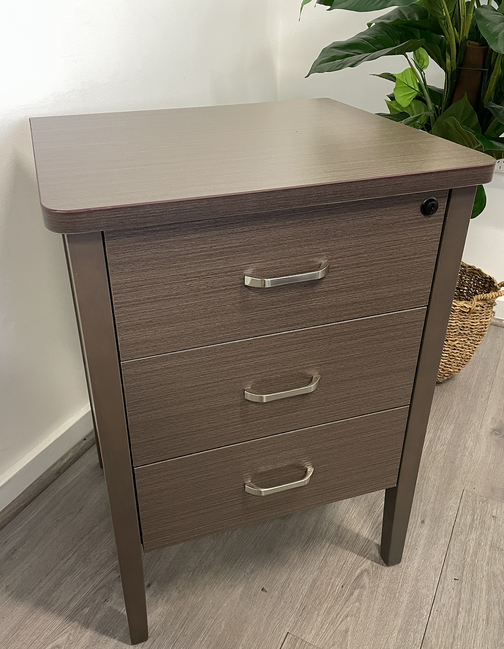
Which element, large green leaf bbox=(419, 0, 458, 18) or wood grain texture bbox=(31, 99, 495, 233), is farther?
large green leaf bbox=(419, 0, 458, 18)

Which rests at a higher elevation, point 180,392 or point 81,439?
point 180,392

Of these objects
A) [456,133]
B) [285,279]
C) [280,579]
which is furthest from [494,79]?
[280,579]

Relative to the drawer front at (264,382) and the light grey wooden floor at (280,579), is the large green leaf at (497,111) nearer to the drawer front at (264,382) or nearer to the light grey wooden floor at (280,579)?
the drawer front at (264,382)

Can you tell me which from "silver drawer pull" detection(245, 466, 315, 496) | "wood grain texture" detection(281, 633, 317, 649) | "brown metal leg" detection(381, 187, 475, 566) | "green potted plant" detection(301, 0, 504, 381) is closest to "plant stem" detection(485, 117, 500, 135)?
"green potted plant" detection(301, 0, 504, 381)

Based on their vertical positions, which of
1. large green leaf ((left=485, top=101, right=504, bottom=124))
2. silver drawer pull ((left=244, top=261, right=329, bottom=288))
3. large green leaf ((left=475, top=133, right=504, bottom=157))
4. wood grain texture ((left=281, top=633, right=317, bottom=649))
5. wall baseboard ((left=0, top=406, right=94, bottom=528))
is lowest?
wood grain texture ((left=281, top=633, right=317, bottom=649))

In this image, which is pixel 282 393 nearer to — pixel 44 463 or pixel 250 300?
pixel 250 300

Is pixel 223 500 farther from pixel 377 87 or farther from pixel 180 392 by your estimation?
pixel 377 87

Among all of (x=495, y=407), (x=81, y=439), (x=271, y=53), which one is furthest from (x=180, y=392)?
(x=271, y=53)

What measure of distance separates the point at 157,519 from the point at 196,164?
0.51 metres

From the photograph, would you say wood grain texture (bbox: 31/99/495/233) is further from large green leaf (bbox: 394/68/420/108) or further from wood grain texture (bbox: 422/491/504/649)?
wood grain texture (bbox: 422/491/504/649)

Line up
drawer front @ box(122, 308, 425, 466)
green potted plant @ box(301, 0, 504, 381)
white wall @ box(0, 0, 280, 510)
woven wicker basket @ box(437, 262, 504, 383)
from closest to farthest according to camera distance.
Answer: drawer front @ box(122, 308, 425, 466)
white wall @ box(0, 0, 280, 510)
green potted plant @ box(301, 0, 504, 381)
woven wicker basket @ box(437, 262, 504, 383)

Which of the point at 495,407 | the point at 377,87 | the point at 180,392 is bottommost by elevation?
the point at 495,407

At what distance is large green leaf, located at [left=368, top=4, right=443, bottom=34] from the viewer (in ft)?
3.72

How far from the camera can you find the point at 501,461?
52.3 inches
